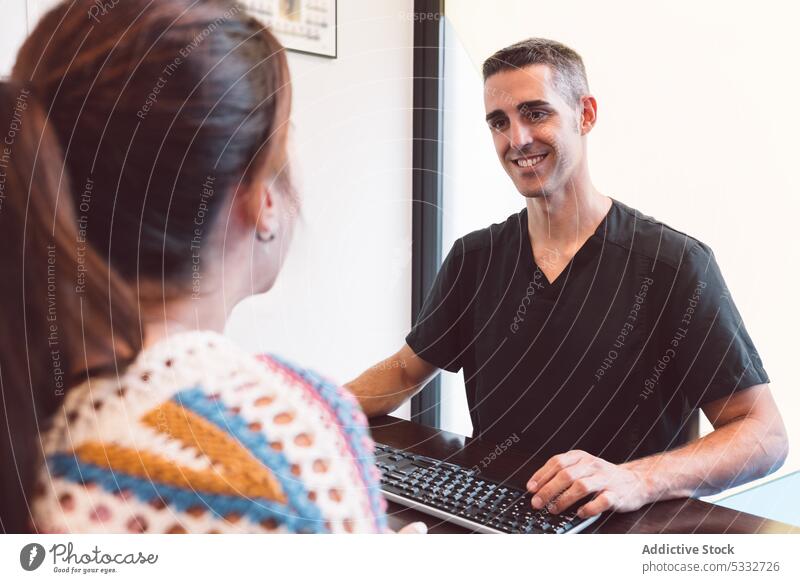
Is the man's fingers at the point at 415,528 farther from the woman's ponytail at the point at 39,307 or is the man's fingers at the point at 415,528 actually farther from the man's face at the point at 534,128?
the man's face at the point at 534,128

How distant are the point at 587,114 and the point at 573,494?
15.7 inches

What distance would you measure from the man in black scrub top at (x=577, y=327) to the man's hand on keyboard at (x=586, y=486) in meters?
0.09

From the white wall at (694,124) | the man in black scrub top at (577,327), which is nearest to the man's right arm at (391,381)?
the man in black scrub top at (577,327)

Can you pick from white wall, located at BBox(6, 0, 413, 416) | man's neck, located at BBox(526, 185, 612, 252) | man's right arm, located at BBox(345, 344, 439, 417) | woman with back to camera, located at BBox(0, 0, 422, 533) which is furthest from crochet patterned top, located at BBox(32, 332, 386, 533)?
man's neck, located at BBox(526, 185, 612, 252)

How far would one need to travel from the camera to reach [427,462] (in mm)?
481

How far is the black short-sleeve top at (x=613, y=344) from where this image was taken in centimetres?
56

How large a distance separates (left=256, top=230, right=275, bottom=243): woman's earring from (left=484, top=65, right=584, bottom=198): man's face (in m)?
0.28

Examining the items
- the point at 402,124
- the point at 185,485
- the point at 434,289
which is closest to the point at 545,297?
the point at 434,289

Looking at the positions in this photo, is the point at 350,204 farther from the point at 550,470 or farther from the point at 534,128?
the point at 550,470

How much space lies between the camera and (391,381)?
2.19ft

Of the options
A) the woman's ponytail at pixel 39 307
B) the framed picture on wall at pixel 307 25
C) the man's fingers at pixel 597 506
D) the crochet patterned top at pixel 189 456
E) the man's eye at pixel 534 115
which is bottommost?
the man's fingers at pixel 597 506

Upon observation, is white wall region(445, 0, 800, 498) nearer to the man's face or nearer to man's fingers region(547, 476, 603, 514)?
the man's face

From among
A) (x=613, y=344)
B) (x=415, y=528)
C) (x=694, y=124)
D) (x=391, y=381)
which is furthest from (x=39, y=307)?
(x=694, y=124)

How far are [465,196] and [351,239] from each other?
187mm
